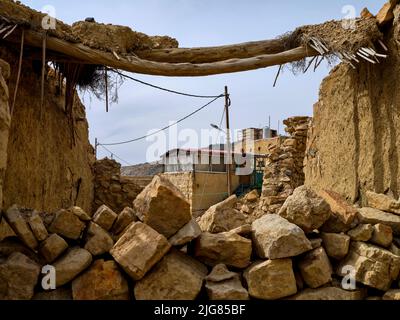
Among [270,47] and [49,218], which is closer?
[49,218]

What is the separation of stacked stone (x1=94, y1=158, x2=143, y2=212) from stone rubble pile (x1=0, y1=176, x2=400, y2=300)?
18.2 feet

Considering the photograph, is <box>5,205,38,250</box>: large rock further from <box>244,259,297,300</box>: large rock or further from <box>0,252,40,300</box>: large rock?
<box>244,259,297,300</box>: large rock

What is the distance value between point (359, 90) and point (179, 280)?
2.80m

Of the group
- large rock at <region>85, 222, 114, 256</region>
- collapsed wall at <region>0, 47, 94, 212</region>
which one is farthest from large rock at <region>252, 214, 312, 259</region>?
collapsed wall at <region>0, 47, 94, 212</region>

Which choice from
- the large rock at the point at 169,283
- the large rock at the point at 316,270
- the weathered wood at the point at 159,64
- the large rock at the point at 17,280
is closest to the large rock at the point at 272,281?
the large rock at the point at 316,270

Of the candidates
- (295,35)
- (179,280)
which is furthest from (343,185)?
(179,280)

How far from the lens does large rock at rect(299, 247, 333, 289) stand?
8.63ft

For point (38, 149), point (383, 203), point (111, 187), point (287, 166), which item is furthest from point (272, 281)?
point (287, 166)

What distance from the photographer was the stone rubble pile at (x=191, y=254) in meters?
2.52

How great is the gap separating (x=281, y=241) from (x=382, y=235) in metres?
0.86

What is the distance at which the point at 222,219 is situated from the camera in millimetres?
3250

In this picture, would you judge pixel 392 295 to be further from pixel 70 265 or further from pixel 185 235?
pixel 70 265
